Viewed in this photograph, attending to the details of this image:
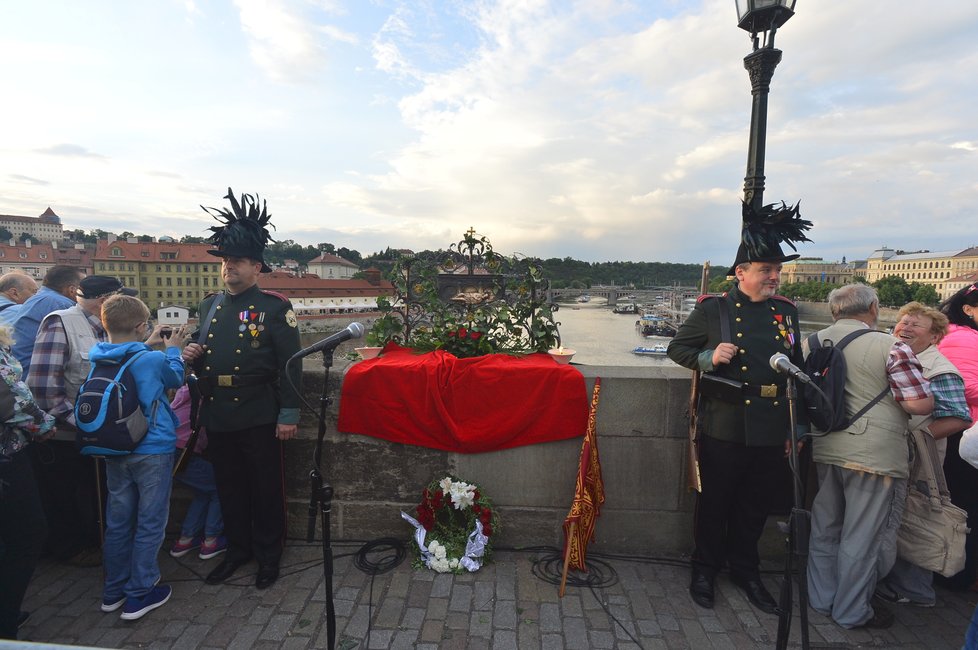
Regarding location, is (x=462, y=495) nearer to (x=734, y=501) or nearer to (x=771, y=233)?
(x=734, y=501)

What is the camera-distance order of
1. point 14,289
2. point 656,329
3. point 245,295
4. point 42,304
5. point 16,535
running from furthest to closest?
point 656,329 → point 14,289 → point 42,304 → point 245,295 → point 16,535

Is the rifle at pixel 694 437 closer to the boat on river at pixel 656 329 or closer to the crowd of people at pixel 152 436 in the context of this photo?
the crowd of people at pixel 152 436

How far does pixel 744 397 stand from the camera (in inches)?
108

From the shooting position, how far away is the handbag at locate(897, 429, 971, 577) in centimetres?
264

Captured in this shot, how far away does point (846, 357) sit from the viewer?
2.70 meters

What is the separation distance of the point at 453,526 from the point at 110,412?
85.8 inches

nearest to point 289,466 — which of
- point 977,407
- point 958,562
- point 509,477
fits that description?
point 509,477

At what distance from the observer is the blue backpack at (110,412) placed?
255 cm

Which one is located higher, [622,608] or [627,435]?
[627,435]

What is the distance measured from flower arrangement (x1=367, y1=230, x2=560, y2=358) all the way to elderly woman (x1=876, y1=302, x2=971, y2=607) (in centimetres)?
231

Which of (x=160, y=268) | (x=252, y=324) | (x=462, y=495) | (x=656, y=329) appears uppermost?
(x=160, y=268)

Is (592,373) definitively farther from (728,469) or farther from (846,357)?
(846,357)

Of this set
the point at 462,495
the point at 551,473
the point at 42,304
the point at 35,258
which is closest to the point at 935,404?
the point at 551,473

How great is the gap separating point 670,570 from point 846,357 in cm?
179
